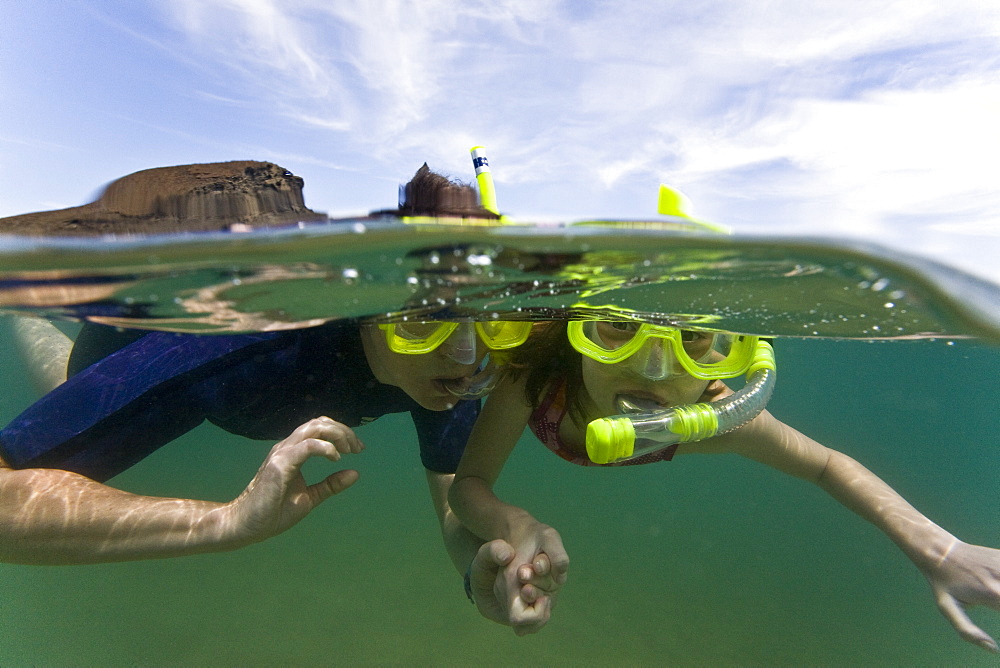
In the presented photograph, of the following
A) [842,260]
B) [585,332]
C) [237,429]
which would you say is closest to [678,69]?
[842,260]

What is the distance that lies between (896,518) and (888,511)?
0.12m

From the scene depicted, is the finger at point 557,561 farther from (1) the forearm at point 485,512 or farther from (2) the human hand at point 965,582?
(2) the human hand at point 965,582

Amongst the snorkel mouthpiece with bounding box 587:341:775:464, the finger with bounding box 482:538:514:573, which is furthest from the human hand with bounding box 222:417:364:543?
the snorkel mouthpiece with bounding box 587:341:775:464

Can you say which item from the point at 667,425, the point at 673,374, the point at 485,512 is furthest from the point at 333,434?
the point at 673,374

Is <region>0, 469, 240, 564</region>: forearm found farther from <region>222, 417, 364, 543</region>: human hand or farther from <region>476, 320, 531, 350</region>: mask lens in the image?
<region>476, 320, 531, 350</region>: mask lens

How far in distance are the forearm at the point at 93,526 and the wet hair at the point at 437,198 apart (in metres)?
2.26

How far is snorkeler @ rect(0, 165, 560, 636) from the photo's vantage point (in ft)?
10.1

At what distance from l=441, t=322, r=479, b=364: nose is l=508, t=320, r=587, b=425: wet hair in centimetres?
62

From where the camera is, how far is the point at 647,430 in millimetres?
3191

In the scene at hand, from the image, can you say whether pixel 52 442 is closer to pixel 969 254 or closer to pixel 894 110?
pixel 969 254

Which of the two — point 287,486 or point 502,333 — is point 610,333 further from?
point 287,486

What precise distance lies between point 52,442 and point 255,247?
230cm

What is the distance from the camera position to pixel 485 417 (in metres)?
4.73

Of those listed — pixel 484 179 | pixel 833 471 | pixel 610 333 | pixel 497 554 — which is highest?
pixel 484 179
